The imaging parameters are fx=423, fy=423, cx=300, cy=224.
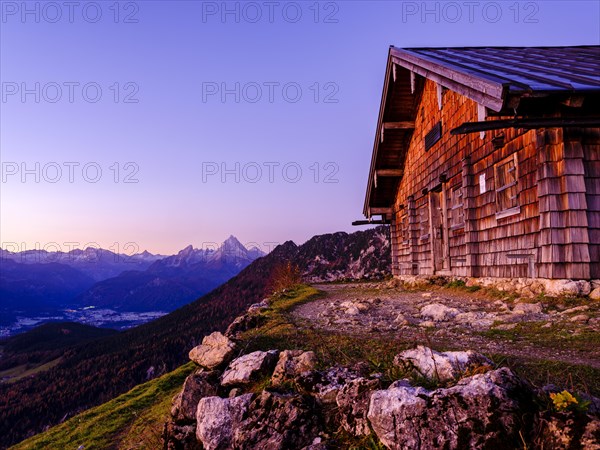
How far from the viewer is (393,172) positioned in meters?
19.6

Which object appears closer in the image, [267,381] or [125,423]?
[267,381]

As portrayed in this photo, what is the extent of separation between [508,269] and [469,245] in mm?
1851

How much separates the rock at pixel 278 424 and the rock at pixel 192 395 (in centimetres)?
91

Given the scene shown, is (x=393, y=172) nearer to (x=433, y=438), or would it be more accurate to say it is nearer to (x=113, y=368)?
(x=433, y=438)

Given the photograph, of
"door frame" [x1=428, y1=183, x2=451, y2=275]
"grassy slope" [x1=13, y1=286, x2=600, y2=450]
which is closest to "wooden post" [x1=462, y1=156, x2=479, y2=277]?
"door frame" [x1=428, y1=183, x2=451, y2=275]

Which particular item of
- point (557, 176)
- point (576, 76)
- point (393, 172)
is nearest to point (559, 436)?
point (557, 176)

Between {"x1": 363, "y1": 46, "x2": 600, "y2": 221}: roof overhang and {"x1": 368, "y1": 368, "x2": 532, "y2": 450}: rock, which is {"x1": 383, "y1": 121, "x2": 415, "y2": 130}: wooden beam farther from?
{"x1": 368, "y1": 368, "x2": 532, "y2": 450}: rock

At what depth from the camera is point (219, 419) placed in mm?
4137

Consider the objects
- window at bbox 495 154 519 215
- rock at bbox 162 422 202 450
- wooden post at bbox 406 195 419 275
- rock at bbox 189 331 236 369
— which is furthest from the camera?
wooden post at bbox 406 195 419 275

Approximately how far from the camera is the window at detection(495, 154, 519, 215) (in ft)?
32.0

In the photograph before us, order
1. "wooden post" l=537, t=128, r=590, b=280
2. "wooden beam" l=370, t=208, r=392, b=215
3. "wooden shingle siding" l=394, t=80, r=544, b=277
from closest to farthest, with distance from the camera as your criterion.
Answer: "wooden post" l=537, t=128, r=590, b=280
"wooden shingle siding" l=394, t=80, r=544, b=277
"wooden beam" l=370, t=208, r=392, b=215

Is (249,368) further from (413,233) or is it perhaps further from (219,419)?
(413,233)

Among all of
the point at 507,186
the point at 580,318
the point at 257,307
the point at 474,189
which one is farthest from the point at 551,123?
the point at 257,307

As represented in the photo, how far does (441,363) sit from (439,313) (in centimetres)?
448
